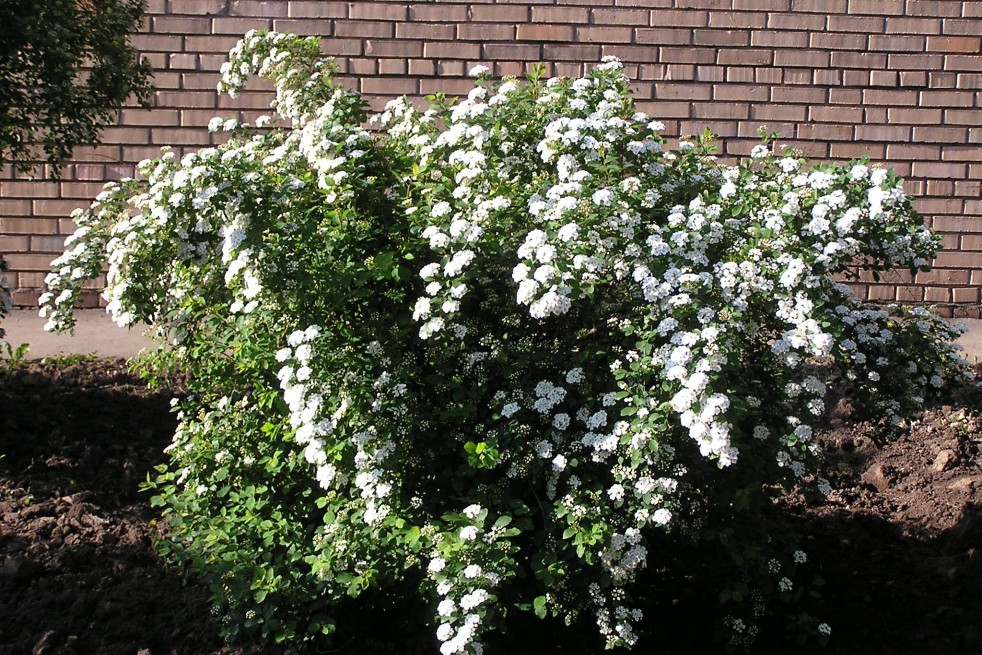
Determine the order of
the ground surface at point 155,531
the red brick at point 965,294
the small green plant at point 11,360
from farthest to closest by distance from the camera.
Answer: the red brick at point 965,294, the small green plant at point 11,360, the ground surface at point 155,531

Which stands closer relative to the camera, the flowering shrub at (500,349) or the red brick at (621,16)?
the flowering shrub at (500,349)

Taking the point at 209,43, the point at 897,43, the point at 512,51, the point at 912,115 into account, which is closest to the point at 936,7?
the point at 897,43

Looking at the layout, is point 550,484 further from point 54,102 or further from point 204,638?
point 54,102

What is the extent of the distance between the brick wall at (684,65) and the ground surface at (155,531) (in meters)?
1.92

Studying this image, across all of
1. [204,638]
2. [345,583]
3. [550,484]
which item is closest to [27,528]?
[204,638]

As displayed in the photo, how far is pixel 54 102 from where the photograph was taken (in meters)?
4.18

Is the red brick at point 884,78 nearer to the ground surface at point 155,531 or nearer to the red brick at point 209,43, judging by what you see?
the ground surface at point 155,531

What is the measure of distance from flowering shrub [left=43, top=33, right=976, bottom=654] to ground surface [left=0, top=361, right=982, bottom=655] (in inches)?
12.8

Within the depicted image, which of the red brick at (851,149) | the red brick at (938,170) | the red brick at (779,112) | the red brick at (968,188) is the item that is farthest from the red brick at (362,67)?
the red brick at (968,188)

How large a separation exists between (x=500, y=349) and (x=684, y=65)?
12.7 feet

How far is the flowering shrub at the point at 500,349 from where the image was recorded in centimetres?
254

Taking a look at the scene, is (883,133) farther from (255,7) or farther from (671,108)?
(255,7)

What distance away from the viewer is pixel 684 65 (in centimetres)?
596

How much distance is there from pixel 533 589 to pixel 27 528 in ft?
6.54
